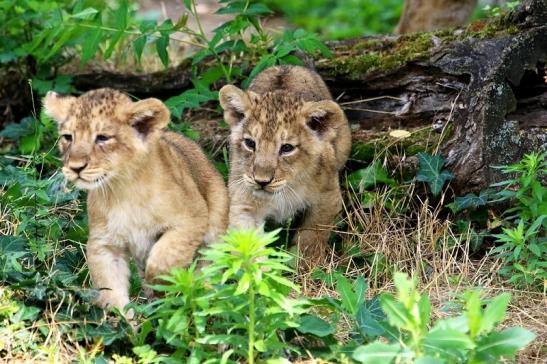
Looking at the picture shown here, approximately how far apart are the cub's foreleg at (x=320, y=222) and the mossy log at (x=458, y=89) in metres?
0.62

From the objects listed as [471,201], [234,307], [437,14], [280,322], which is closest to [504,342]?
[280,322]

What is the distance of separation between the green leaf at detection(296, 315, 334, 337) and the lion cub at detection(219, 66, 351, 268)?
1.82 meters

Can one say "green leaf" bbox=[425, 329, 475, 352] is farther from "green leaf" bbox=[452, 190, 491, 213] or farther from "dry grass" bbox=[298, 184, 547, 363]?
"green leaf" bbox=[452, 190, 491, 213]

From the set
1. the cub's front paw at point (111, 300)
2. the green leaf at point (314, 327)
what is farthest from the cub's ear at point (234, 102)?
the green leaf at point (314, 327)

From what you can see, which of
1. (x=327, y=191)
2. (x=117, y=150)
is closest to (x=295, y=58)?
(x=327, y=191)

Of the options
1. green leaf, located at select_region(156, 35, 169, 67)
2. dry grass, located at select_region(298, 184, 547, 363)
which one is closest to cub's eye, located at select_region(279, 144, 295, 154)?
dry grass, located at select_region(298, 184, 547, 363)

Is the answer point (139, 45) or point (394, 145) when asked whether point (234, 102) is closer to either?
point (139, 45)

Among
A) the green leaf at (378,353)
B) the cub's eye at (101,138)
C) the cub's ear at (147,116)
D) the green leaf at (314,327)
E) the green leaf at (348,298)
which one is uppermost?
the cub's ear at (147,116)

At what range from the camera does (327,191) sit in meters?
7.55

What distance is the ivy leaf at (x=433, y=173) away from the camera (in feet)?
23.9

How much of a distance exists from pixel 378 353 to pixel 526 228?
266 cm

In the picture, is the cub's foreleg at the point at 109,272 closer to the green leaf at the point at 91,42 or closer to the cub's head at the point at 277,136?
the cub's head at the point at 277,136

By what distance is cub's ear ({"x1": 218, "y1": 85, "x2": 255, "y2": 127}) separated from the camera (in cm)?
733

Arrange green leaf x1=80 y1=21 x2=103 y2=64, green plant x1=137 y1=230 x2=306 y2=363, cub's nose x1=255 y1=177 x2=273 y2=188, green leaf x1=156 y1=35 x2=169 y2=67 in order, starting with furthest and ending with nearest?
green leaf x1=156 y1=35 x2=169 y2=67, green leaf x1=80 y1=21 x2=103 y2=64, cub's nose x1=255 y1=177 x2=273 y2=188, green plant x1=137 y1=230 x2=306 y2=363
